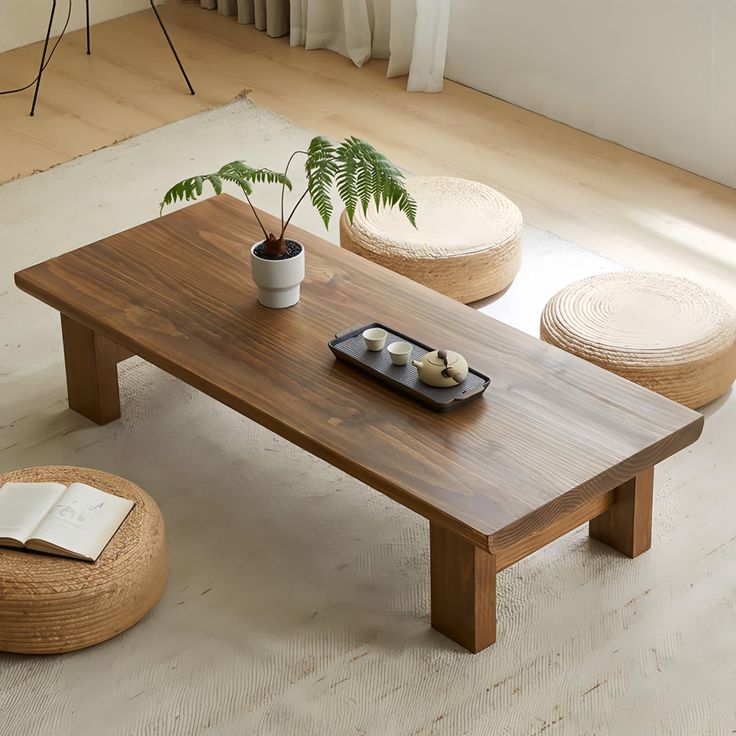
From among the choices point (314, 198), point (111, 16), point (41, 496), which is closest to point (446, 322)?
point (314, 198)

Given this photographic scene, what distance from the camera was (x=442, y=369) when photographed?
252 centimetres

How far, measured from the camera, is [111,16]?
5.86 meters

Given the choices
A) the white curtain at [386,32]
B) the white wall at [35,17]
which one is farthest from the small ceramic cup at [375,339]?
the white wall at [35,17]

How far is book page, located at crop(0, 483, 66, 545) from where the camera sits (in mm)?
2441

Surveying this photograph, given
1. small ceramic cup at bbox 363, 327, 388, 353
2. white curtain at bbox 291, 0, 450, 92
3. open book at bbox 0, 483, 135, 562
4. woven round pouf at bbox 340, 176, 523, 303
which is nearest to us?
open book at bbox 0, 483, 135, 562

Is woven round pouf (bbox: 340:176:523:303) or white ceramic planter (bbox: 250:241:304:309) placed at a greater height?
white ceramic planter (bbox: 250:241:304:309)

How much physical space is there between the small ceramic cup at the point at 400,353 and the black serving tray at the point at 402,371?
11 mm

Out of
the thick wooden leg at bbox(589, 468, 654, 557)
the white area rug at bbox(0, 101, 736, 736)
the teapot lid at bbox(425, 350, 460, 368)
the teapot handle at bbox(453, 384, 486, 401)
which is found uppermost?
the teapot lid at bbox(425, 350, 460, 368)

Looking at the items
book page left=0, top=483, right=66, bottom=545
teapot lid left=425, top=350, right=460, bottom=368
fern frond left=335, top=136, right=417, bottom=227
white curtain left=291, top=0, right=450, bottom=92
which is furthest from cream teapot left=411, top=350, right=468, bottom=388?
white curtain left=291, top=0, right=450, bottom=92

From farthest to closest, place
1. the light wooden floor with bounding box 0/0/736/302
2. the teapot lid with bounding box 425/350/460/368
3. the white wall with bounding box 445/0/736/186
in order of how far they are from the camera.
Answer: the white wall with bounding box 445/0/736/186
the light wooden floor with bounding box 0/0/736/302
the teapot lid with bounding box 425/350/460/368

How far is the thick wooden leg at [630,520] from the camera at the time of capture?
261 centimetres

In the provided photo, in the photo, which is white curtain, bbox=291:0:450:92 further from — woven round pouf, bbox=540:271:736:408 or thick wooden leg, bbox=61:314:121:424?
thick wooden leg, bbox=61:314:121:424

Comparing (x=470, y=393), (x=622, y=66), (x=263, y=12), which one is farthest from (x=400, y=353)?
(x=263, y=12)

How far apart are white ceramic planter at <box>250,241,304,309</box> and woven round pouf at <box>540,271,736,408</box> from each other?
0.71 m
